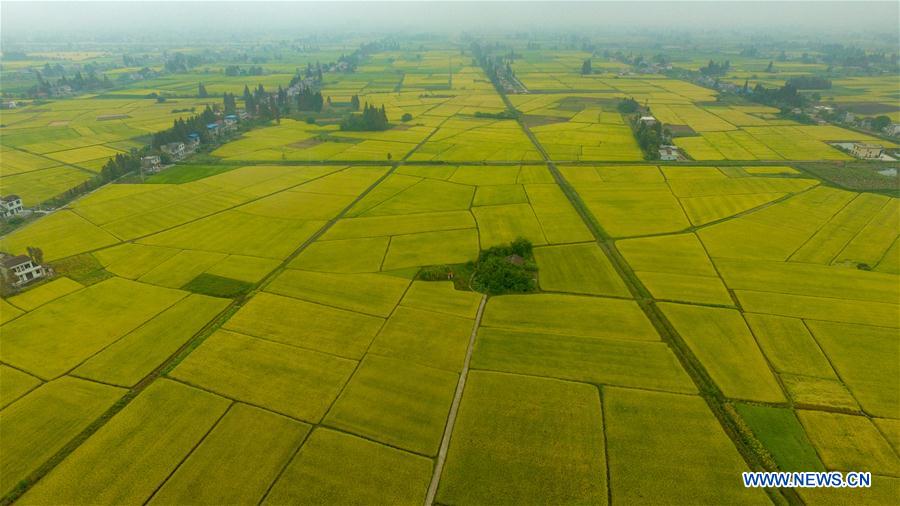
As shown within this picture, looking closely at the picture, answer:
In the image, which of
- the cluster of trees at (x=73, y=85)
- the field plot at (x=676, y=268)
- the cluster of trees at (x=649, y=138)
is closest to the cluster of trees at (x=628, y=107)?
the cluster of trees at (x=649, y=138)

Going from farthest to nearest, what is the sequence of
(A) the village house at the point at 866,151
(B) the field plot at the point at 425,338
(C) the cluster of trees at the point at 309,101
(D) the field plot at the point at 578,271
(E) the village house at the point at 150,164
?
(C) the cluster of trees at the point at 309,101
(A) the village house at the point at 866,151
(E) the village house at the point at 150,164
(D) the field plot at the point at 578,271
(B) the field plot at the point at 425,338

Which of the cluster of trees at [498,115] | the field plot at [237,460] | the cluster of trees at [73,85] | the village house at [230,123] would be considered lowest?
the field plot at [237,460]

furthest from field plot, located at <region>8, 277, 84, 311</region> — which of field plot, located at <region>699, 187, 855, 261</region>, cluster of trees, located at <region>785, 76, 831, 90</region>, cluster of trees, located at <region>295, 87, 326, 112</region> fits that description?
cluster of trees, located at <region>785, 76, 831, 90</region>

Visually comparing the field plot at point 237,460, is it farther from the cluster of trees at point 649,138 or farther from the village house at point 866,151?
the village house at point 866,151

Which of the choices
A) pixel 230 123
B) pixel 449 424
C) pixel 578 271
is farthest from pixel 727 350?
pixel 230 123

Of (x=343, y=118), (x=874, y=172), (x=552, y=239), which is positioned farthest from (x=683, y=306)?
(x=343, y=118)

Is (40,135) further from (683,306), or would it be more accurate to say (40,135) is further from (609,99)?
(609,99)
